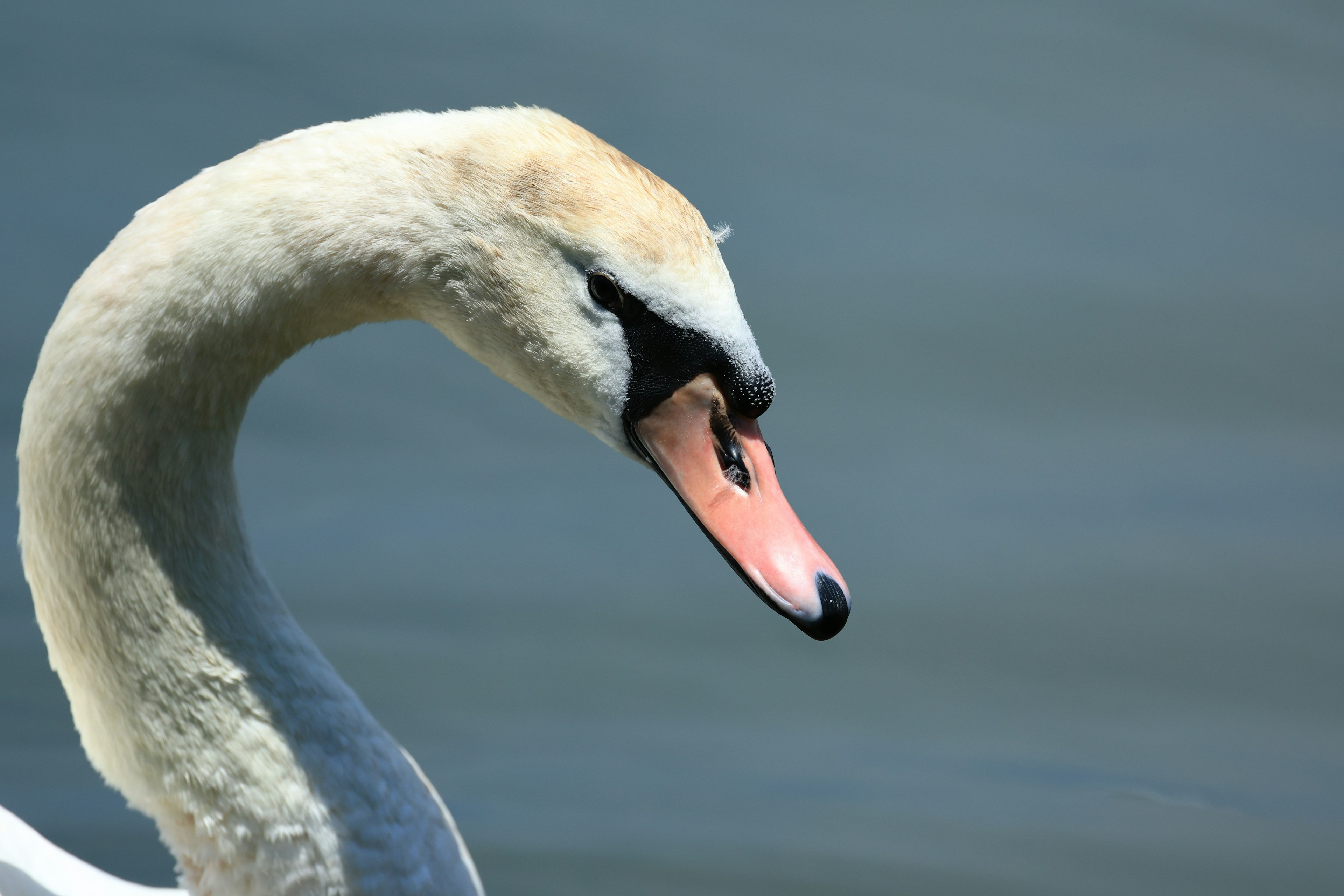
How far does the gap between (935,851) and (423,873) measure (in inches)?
62.5

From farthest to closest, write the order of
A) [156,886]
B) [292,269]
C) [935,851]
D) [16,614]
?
Answer: [16,614] < [935,851] < [156,886] < [292,269]

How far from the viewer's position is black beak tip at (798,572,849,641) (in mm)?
1547

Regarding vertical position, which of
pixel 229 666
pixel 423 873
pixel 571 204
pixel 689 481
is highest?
pixel 571 204

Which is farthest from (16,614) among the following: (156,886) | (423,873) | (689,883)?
(423,873)

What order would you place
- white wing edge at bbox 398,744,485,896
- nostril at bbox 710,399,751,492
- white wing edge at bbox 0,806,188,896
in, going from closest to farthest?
nostril at bbox 710,399,751,492 → white wing edge at bbox 398,744,485,896 → white wing edge at bbox 0,806,188,896

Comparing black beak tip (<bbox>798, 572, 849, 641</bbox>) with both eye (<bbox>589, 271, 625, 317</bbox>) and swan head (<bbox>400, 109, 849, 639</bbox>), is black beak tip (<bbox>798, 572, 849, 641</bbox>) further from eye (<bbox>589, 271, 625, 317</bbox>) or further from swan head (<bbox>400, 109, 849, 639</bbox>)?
eye (<bbox>589, 271, 625, 317</bbox>)

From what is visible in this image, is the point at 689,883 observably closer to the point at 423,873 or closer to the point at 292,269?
the point at 423,873

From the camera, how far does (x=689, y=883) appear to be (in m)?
2.97

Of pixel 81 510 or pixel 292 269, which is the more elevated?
pixel 292 269

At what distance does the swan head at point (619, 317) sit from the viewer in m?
1.48

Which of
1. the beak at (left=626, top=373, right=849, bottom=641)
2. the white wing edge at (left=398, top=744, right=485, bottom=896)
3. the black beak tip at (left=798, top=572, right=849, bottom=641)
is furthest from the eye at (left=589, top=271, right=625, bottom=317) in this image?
the white wing edge at (left=398, top=744, right=485, bottom=896)

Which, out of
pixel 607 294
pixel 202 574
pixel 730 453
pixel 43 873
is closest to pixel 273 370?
pixel 202 574

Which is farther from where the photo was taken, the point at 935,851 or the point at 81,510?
the point at 935,851

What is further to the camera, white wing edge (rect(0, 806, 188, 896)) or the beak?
white wing edge (rect(0, 806, 188, 896))
